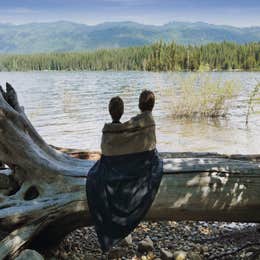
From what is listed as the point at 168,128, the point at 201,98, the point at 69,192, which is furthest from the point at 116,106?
the point at 201,98

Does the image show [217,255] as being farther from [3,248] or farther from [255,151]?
[255,151]

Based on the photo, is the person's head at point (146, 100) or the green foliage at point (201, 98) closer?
the person's head at point (146, 100)

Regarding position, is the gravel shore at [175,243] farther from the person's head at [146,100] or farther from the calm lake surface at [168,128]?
the calm lake surface at [168,128]

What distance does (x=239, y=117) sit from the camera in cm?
2281

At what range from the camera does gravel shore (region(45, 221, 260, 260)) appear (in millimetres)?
5496

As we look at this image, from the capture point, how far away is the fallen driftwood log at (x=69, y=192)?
509cm

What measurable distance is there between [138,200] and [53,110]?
76.2ft

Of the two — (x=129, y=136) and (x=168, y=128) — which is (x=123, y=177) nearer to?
(x=129, y=136)

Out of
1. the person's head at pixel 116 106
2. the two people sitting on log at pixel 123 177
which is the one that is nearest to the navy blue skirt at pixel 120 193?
the two people sitting on log at pixel 123 177

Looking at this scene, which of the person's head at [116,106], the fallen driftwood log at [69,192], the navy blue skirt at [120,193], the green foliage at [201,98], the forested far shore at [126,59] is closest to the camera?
the person's head at [116,106]

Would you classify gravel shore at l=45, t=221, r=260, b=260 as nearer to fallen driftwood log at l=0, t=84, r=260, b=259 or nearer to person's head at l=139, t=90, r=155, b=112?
fallen driftwood log at l=0, t=84, r=260, b=259

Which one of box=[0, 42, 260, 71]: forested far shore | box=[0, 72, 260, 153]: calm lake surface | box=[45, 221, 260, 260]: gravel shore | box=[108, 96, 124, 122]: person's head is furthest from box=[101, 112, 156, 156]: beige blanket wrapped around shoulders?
box=[0, 42, 260, 71]: forested far shore

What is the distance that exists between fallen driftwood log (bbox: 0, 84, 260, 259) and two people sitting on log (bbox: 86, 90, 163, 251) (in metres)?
0.20

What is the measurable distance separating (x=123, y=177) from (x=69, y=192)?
0.71 metres
